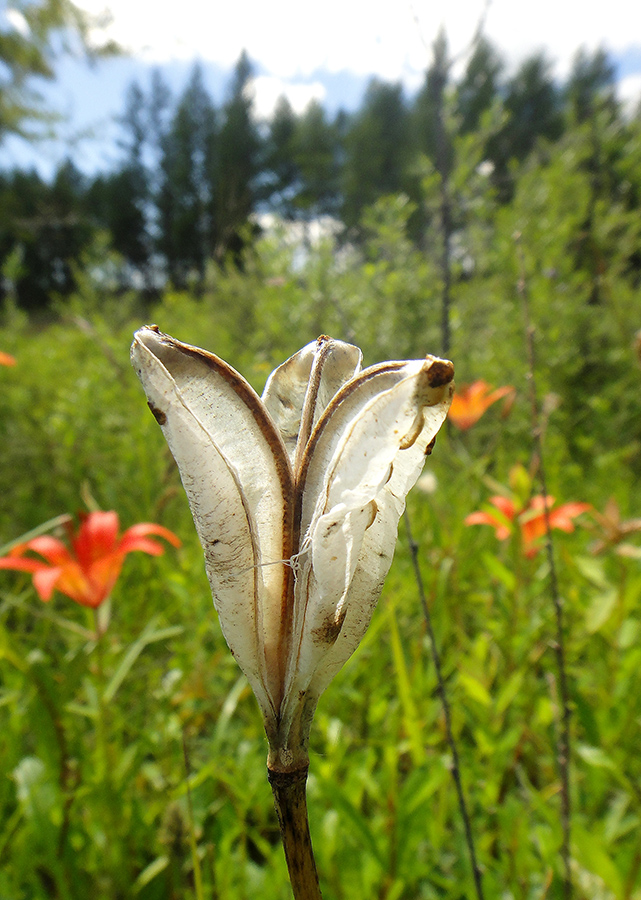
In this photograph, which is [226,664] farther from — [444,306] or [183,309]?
[183,309]

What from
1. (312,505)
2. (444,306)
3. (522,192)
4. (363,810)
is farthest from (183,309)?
(312,505)

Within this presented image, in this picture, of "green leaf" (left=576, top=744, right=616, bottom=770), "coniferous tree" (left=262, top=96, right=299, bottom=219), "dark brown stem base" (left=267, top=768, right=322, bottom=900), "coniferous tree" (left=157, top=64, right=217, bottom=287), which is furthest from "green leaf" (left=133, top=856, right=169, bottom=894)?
"coniferous tree" (left=157, top=64, right=217, bottom=287)

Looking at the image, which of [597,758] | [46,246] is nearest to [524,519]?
[597,758]

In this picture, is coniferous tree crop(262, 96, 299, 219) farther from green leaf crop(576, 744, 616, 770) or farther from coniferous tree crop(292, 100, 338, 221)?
green leaf crop(576, 744, 616, 770)

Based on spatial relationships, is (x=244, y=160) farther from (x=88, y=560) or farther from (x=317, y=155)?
(x=88, y=560)

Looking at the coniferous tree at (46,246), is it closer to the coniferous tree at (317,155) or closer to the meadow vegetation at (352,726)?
the coniferous tree at (317,155)

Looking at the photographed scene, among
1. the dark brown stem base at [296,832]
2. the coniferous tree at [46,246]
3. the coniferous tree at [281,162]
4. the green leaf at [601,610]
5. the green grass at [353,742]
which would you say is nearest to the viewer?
the dark brown stem base at [296,832]

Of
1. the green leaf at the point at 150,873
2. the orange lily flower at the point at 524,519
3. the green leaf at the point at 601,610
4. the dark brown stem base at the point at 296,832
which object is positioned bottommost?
the green leaf at the point at 150,873

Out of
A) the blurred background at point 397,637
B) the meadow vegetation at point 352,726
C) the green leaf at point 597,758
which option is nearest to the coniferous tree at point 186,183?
the blurred background at point 397,637
